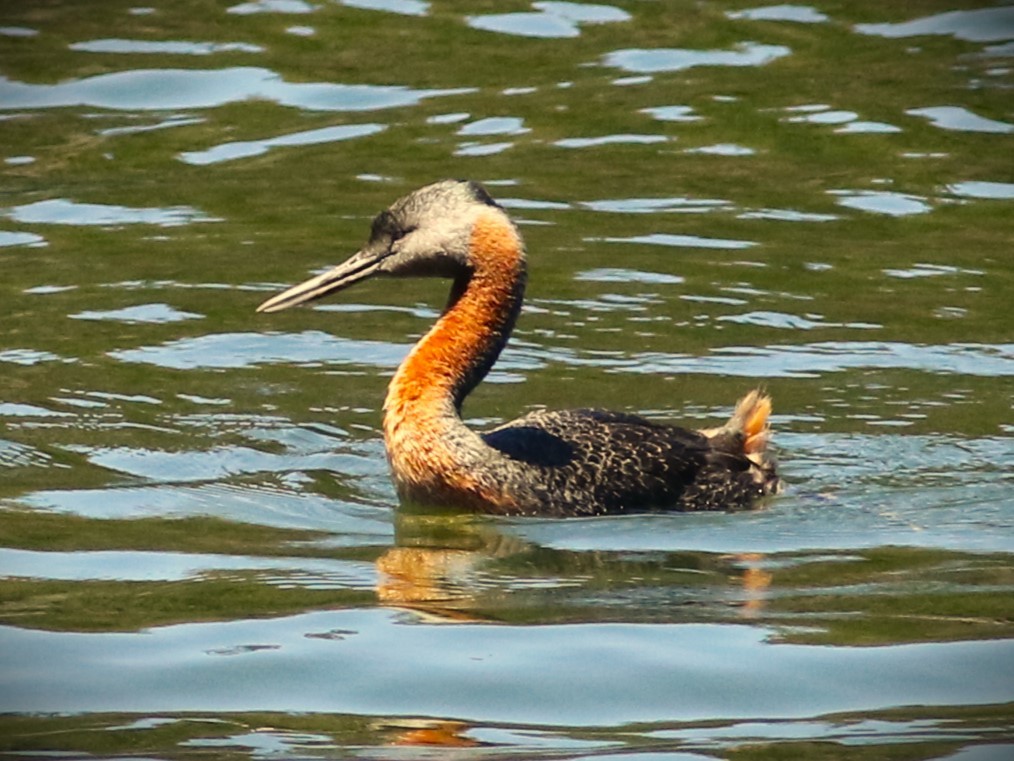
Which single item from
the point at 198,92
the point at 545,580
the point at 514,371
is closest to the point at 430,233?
the point at 545,580

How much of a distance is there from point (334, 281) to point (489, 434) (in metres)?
0.99

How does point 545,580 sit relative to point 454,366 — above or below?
below

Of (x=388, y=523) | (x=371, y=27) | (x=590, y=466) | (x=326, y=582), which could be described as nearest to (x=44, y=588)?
(x=326, y=582)

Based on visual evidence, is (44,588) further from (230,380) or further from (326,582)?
(230,380)

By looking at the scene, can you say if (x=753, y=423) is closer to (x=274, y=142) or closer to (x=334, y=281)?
(x=334, y=281)

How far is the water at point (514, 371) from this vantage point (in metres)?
7.01

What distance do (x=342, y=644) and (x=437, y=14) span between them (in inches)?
474

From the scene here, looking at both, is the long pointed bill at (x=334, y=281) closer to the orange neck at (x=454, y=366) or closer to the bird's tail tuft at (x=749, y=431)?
the orange neck at (x=454, y=366)

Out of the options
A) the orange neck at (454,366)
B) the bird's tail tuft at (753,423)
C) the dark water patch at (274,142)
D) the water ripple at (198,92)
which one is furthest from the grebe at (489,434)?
the water ripple at (198,92)

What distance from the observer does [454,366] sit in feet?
31.7

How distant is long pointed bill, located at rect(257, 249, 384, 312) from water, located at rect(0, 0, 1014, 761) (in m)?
0.80

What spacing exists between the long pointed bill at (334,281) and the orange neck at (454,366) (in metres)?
0.40

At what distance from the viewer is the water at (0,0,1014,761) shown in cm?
701

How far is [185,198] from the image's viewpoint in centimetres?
1505
